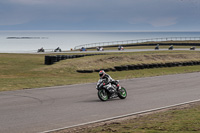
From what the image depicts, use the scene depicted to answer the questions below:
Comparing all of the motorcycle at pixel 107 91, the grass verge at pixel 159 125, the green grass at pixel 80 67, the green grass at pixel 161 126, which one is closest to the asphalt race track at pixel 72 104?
the motorcycle at pixel 107 91

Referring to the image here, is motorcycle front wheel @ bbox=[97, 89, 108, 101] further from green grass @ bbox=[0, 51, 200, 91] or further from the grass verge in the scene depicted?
green grass @ bbox=[0, 51, 200, 91]

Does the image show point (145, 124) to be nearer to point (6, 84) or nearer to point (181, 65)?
point (6, 84)

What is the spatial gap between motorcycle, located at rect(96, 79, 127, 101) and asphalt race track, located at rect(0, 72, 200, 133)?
29 cm

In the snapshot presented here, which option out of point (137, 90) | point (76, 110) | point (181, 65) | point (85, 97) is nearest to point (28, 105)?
point (76, 110)

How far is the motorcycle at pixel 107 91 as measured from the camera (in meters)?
14.5

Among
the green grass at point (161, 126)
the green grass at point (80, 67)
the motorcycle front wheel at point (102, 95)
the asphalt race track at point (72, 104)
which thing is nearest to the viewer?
the green grass at point (161, 126)

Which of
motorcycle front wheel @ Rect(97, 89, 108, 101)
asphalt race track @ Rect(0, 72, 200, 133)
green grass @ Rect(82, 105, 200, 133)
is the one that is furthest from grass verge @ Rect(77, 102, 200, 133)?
motorcycle front wheel @ Rect(97, 89, 108, 101)

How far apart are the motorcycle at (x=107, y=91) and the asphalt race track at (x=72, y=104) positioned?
0.29m

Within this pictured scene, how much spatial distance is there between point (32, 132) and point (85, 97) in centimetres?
667

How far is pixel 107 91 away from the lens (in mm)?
14805

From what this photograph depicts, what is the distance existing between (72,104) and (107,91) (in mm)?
1944

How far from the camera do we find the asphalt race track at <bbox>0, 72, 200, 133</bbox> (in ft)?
34.0

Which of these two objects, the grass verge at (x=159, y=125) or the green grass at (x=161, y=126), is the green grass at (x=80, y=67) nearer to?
the grass verge at (x=159, y=125)

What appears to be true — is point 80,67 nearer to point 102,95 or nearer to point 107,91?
point 107,91
